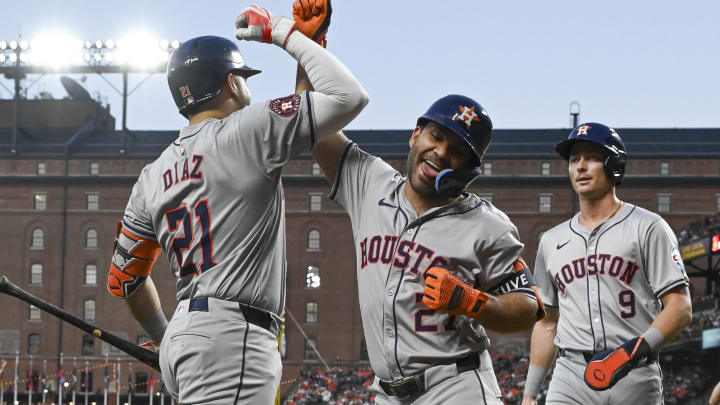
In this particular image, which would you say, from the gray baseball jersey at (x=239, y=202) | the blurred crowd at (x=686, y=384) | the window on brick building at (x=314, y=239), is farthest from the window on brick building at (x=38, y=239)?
the gray baseball jersey at (x=239, y=202)

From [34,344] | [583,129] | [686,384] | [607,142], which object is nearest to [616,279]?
[607,142]

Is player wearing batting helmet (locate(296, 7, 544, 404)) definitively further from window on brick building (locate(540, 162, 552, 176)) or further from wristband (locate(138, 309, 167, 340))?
window on brick building (locate(540, 162, 552, 176))

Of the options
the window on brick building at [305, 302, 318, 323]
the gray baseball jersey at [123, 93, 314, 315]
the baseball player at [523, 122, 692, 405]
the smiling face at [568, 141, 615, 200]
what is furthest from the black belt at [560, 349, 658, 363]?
the window on brick building at [305, 302, 318, 323]

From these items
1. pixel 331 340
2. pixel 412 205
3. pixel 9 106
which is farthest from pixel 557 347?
pixel 9 106

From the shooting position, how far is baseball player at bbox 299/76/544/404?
4246mm

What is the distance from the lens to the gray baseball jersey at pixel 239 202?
4.23 meters

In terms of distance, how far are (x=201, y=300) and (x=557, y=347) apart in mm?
3117

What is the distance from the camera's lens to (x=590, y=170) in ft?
21.0

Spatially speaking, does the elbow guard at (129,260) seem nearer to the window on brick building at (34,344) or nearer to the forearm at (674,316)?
the forearm at (674,316)

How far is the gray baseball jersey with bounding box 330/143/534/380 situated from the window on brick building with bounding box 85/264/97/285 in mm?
65788

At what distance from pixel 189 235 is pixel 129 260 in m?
0.63

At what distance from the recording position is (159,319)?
5.14m

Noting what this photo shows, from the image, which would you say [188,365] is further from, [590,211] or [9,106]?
[9,106]

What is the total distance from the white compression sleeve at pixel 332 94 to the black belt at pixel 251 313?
838mm
